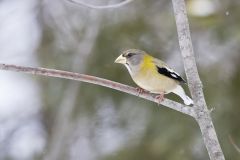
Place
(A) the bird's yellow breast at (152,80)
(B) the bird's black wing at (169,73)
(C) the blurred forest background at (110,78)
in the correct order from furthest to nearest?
1. (C) the blurred forest background at (110,78)
2. (B) the bird's black wing at (169,73)
3. (A) the bird's yellow breast at (152,80)

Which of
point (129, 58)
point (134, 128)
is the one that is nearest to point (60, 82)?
point (134, 128)

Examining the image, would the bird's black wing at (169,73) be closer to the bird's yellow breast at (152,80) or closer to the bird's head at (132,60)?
the bird's yellow breast at (152,80)

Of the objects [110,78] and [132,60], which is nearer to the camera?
[132,60]

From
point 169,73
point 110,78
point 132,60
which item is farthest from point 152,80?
point 110,78

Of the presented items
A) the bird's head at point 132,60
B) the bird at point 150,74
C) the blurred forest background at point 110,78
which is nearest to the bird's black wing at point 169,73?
the bird at point 150,74

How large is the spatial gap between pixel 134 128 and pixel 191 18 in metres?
1.43

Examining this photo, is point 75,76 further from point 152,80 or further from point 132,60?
point 132,60

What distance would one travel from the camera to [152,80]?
14.7 ft

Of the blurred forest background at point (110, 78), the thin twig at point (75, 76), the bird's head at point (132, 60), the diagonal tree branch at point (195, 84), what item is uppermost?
the diagonal tree branch at point (195, 84)

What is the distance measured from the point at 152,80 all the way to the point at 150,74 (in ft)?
0.22

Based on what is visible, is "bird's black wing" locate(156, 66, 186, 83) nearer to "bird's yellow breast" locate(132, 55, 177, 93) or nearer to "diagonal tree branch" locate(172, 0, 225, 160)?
"bird's yellow breast" locate(132, 55, 177, 93)

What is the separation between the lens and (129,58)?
4707 millimetres

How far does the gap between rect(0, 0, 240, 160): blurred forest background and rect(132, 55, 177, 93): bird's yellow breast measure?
112 cm

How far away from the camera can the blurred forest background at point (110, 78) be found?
6.52 m
